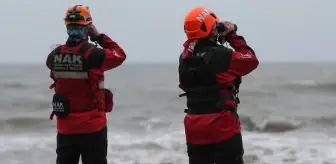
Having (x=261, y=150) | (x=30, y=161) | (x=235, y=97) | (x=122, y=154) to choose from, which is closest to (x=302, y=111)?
(x=261, y=150)

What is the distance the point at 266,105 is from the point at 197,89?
17.4 metres

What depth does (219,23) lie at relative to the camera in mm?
4047

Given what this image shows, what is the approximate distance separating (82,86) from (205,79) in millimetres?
1179

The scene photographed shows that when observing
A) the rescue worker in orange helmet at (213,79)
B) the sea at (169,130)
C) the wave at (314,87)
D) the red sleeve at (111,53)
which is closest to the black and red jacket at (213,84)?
the rescue worker in orange helmet at (213,79)

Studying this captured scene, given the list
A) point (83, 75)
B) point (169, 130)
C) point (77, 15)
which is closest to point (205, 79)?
point (83, 75)

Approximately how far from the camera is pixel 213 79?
396 centimetres

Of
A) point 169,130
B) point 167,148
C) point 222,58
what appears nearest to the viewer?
point 222,58

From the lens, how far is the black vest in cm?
392

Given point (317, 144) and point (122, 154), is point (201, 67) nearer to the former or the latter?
point (122, 154)

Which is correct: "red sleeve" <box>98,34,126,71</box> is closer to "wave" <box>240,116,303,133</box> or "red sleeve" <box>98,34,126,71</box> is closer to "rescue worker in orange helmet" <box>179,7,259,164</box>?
"rescue worker in orange helmet" <box>179,7,259,164</box>

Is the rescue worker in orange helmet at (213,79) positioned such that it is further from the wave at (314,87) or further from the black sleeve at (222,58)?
the wave at (314,87)

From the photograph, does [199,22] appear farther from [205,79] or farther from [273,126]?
[273,126]

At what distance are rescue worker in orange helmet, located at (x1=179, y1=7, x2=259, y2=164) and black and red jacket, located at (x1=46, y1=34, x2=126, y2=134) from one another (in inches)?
30.1

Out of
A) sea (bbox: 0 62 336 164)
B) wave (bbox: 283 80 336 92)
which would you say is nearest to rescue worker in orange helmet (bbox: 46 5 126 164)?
sea (bbox: 0 62 336 164)
